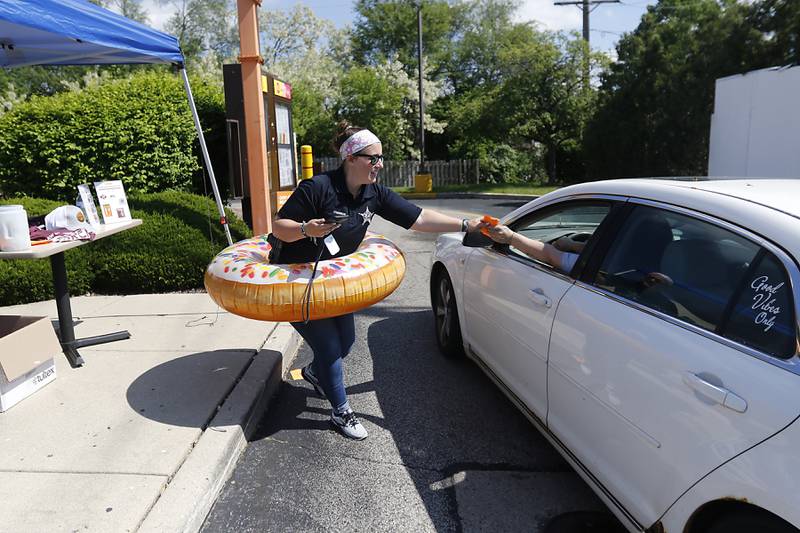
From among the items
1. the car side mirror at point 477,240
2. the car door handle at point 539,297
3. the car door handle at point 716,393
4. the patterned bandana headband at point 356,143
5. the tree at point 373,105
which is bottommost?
the car door handle at point 716,393

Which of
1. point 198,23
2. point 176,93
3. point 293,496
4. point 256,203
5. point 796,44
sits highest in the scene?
point 198,23

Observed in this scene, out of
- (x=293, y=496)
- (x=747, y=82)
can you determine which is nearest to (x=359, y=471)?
(x=293, y=496)

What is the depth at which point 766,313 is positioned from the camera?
1.97 metres

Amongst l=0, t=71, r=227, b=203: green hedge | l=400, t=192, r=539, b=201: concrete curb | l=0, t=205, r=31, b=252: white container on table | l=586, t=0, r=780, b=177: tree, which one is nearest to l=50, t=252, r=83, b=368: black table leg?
l=0, t=205, r=31, b=252: white container on table

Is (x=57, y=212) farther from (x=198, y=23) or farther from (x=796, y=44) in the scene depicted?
(x=198, y=23)

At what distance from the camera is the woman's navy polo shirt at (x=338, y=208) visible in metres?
3.37

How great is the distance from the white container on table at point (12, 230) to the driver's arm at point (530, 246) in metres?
3.17

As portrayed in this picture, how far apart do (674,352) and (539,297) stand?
37.6 inches

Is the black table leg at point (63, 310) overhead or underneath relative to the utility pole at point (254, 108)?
underneath

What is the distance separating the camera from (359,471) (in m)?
3.29

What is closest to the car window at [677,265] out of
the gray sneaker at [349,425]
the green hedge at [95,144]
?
the gray sneaker at [349,425]

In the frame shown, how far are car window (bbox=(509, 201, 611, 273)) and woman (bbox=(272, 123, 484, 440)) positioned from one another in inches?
14.5

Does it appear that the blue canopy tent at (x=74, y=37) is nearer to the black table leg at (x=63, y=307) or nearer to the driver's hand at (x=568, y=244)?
the black table leg at (x=63, y=307)

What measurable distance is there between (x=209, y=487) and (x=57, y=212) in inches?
108
